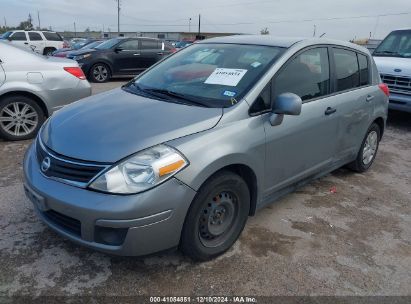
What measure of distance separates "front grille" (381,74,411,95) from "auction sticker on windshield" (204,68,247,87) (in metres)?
5.39

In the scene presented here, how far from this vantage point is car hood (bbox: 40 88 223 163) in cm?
250

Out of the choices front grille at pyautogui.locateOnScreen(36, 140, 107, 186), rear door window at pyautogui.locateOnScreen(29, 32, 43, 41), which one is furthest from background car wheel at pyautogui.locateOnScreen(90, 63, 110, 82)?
rear door window at pyautogui.locateOnScreen(29, 32, 43, 41)

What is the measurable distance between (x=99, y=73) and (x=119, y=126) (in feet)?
35.0

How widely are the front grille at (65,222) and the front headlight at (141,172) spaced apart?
31cm

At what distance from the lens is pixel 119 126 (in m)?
2.73

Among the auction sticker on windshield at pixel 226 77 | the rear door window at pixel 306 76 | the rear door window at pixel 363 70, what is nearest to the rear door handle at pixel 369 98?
the rear door window at pixel 363 70

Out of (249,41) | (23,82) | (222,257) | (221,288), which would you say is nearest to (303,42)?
(249,41)

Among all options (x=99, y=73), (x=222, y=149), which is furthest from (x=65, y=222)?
(x=99, y=73)

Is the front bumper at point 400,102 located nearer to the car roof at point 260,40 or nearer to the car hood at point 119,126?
the car roof at point 260,40

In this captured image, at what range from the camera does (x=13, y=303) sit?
2.39 metres

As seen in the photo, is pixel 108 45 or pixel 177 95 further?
pixel 108 45

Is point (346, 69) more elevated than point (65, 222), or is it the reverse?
point (346, 69)

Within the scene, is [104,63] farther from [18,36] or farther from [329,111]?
[18,36]

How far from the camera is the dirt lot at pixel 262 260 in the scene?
2.62m
